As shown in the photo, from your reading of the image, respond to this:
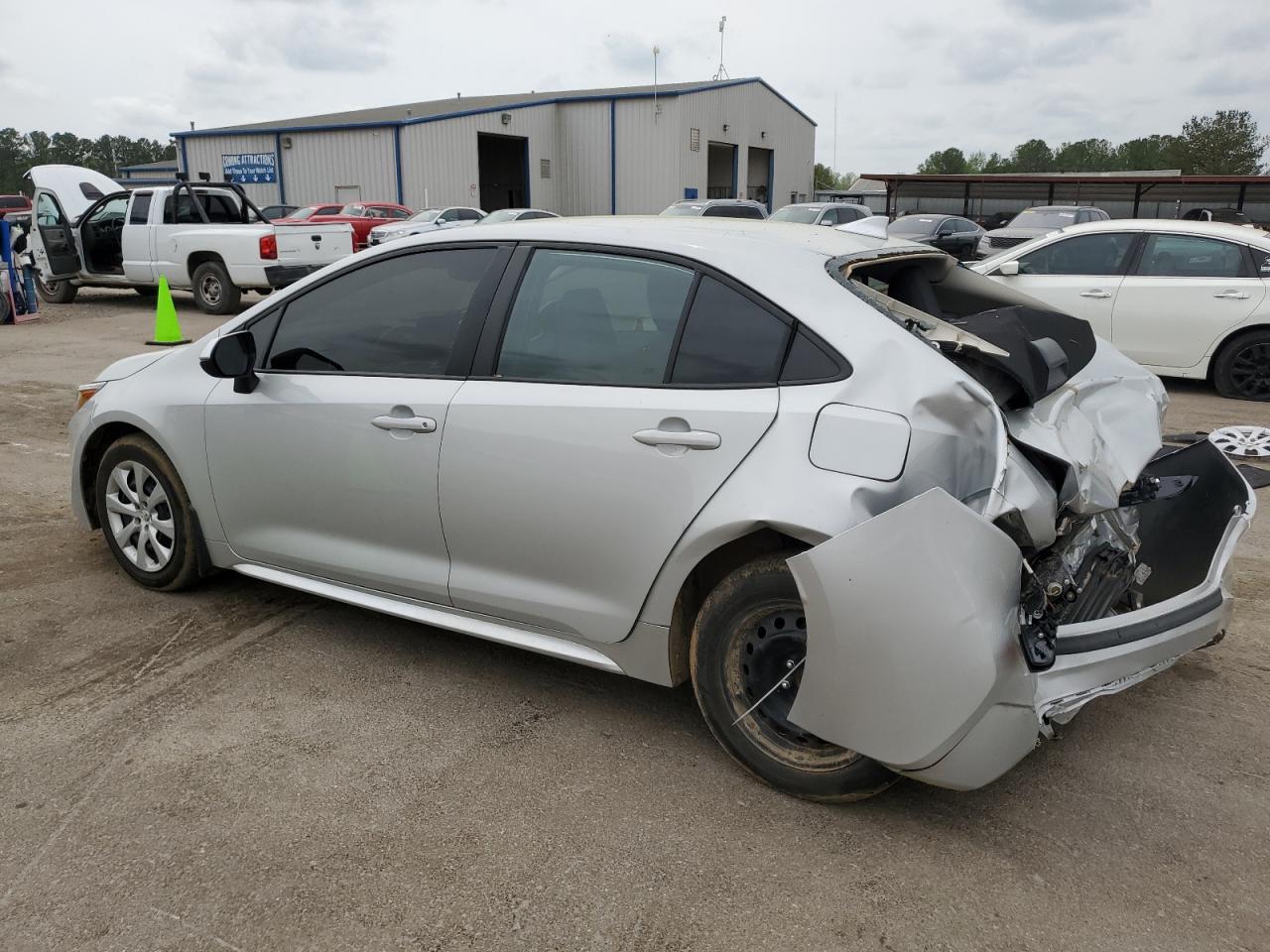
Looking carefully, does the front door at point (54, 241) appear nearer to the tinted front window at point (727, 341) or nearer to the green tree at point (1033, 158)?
the tinted front window at point (727, 341)

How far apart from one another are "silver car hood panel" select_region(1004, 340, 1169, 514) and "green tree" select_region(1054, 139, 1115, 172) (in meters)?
121

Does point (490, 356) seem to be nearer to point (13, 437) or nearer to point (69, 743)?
point (69, 743)

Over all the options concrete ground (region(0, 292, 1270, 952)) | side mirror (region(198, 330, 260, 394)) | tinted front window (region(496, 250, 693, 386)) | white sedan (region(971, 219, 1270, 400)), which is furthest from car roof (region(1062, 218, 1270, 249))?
side mirror (region(198, 330, 260, 394))

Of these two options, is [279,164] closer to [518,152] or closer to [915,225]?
[518,152]

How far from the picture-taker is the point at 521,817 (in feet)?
9.23

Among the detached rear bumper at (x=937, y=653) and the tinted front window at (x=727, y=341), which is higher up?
the tinted front window at (x=727, y=341)

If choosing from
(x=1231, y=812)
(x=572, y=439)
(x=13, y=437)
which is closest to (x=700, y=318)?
(x=572, y=439)

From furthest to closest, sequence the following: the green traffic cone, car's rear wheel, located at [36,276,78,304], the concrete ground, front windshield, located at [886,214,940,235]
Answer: front windshield, located at [886,214,940,235] → car's rear wheel, located at [36,276,78,304] → the green traffic cone → the concrete ground

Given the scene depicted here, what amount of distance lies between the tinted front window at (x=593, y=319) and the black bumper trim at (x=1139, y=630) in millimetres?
1373

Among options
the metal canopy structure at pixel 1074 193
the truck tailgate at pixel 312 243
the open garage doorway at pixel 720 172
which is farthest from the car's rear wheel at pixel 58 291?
the open garage doorway at pixel 720 172

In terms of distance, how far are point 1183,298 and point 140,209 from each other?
1401 centimetres

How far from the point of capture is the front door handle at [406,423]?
335 centimetres

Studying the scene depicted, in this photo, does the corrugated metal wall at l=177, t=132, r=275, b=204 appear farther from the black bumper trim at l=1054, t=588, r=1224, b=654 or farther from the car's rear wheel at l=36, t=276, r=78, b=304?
the black bumper trim at l=1054, t=588, r=1224, b=654

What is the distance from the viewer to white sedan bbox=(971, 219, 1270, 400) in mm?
8477
